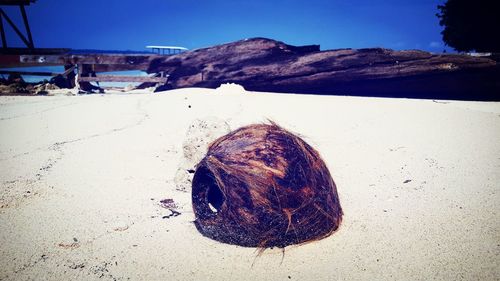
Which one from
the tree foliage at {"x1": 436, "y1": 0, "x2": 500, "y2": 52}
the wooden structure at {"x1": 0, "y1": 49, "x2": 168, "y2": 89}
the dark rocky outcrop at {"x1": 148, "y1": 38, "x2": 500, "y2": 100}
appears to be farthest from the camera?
the tree foliage at {"x1": 436, "y1": 0, "x2": 500, "y2": 52}

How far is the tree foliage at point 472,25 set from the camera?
16062 mm

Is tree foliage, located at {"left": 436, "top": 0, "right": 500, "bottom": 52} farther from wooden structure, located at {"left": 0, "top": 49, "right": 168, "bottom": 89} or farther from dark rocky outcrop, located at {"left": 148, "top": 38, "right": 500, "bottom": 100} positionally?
wooden structure, located at {"left": 0, "top": 49, "right": 168, "bottom": 89}

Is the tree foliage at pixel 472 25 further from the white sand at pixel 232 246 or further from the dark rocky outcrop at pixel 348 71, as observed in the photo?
the white sand at pixel 232 246

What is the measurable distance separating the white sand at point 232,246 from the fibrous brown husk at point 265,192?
13 centimetres

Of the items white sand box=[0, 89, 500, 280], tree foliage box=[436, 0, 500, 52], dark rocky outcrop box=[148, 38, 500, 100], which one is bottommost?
A: white sand box=[0, 89, 500, 280]

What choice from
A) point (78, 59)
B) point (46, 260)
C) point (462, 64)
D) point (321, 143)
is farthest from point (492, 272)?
point (78, 59)

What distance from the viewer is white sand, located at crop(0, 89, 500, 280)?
205 centimetres

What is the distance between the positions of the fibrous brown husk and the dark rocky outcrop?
5.32 m

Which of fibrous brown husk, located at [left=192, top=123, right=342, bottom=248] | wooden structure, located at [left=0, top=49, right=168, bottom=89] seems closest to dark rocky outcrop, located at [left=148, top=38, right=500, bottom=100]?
wooden structure, located at [left=0, top=49, right=168, bottom=89]

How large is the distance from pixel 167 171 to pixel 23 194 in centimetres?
154

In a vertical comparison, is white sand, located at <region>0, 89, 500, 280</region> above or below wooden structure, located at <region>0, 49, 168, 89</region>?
below

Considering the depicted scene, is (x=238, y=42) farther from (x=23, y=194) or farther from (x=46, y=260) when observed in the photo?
(x=46, y=260)

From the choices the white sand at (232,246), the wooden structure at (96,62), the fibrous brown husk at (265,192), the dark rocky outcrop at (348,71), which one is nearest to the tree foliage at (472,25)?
the dark rocky outcrop at (348,71)

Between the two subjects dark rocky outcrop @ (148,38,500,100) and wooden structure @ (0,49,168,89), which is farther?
wooden structure @ (0,49,168,89)
